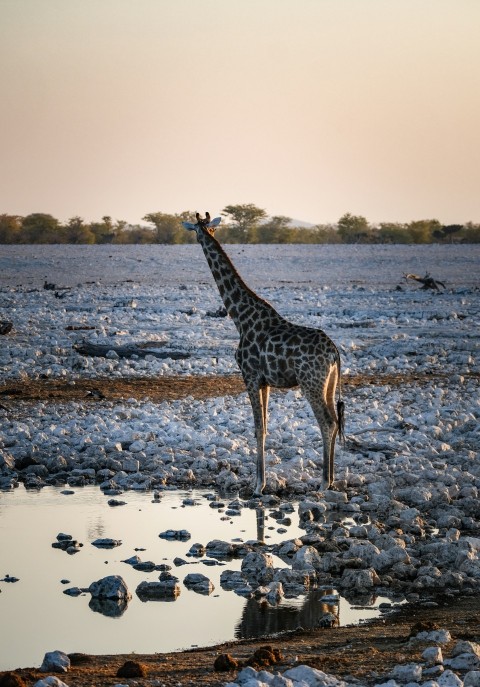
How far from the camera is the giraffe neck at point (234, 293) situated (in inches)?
462

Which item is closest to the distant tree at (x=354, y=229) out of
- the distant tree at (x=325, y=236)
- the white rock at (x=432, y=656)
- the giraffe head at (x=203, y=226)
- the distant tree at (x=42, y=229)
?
the distant tree at (x=325, y=236)

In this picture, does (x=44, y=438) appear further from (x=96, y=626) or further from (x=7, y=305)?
(x=7, y=305)

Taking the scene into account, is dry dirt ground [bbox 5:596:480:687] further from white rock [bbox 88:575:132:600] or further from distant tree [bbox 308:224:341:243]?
distant tree [bbox 308:224:341:243]

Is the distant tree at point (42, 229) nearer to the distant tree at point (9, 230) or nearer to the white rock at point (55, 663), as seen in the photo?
the distant tree at point (9, 230)

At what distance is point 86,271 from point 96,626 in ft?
117

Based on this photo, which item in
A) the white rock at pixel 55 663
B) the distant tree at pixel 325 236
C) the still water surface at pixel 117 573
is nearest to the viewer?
the white rock at pixel 55 663

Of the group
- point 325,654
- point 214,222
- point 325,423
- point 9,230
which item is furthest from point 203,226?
point 9,230

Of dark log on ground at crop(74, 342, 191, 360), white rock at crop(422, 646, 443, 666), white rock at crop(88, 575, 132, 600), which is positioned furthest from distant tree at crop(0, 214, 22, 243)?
white rock at crop(422, 646, 443, 666)

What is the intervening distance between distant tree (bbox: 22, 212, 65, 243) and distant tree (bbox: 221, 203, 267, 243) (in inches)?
397

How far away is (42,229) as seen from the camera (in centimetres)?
6269

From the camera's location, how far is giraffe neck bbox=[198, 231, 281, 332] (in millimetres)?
11734

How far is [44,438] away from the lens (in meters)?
12.6

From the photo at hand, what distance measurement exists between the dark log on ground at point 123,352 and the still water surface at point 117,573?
7.98 m

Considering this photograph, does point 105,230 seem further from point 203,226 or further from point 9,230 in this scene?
point 203,226
